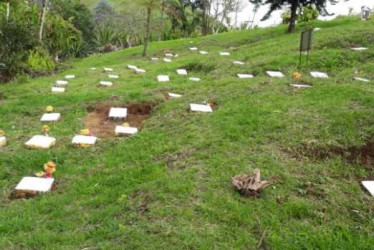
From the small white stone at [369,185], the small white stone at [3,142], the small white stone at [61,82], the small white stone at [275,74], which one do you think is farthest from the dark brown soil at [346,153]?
the small white stone at [61,82]

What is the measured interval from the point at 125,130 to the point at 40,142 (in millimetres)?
929

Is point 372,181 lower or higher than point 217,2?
lower

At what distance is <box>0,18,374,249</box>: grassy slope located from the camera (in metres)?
2.63

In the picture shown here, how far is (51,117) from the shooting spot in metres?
5.06

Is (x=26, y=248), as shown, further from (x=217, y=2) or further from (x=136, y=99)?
(x=217, y=2)

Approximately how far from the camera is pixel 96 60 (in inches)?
461

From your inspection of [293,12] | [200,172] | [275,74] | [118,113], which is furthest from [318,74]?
[293,12]

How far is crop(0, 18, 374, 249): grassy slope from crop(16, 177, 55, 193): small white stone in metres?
0.11

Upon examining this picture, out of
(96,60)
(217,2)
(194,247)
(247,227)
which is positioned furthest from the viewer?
(217,2)

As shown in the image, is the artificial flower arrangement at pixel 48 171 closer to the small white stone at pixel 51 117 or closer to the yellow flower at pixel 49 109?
the small white stone at pixel 51 117

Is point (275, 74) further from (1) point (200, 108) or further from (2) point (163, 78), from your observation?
(1) point (200, 108)

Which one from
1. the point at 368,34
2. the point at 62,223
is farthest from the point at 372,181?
the point at 368,34

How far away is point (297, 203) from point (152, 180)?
1.19m

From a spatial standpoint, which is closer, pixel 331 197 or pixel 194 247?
pixel 194 247
